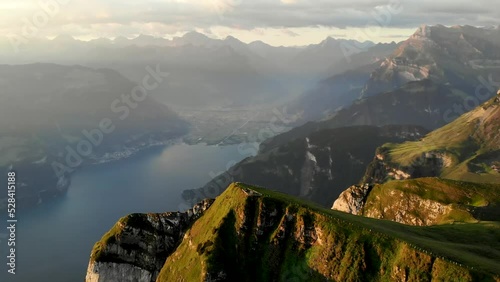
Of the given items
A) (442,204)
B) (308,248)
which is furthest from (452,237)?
(442,204)

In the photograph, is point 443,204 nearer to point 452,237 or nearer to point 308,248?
point 452,237

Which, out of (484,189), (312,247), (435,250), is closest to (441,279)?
(435,250)

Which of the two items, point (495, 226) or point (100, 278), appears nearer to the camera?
point (100, 278)

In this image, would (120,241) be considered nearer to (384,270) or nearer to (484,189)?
(384,270)

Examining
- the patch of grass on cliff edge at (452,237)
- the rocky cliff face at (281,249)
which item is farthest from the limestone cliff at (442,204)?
the rocky cliff face at (281,249)

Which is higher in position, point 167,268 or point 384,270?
point 384,270
